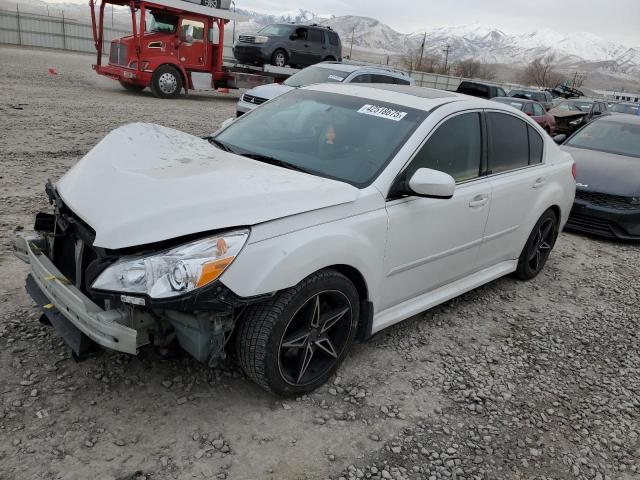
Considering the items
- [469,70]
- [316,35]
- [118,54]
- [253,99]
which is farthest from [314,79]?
[469,70]

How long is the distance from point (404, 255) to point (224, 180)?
123 cm

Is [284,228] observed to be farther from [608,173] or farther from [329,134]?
[608,173]

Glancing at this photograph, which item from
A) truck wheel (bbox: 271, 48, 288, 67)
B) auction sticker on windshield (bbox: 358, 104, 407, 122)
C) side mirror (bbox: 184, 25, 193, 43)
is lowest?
auction sticker on windshield (bbox: 358, 104, 407, 122)

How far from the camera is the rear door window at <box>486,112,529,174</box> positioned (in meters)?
4.10

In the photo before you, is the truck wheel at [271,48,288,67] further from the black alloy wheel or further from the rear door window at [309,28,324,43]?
the black alloy wheel

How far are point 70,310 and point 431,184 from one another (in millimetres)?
2015

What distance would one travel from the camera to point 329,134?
359 cm

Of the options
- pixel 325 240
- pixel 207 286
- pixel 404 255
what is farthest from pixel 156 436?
pixel 404 255

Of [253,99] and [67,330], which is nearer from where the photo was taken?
[67,330]

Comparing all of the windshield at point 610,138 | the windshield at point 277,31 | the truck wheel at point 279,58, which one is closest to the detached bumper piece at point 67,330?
the windshield at point 610,138

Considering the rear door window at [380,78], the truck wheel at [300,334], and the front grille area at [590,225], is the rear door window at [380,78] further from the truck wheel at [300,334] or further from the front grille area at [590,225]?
the truck wheel at [300,334]

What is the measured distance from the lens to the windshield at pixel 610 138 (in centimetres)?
793

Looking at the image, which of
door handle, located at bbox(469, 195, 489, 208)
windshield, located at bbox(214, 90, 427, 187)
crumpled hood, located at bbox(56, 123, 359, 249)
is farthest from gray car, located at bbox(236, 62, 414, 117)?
crumpled hood, located at bbox(56, 123, 359, 249)

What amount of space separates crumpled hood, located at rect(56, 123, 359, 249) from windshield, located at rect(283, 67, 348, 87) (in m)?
9.37
